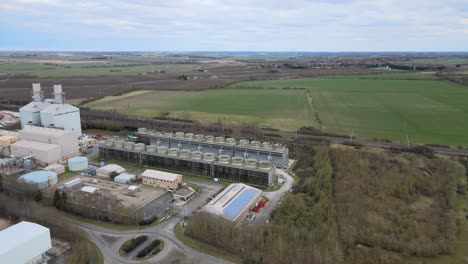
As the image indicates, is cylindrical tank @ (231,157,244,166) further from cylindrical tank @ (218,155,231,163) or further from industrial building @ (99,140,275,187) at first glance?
cylindrical tank @ (218,155,231,163)

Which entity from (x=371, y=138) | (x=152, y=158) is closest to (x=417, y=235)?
(x=371, y=138)

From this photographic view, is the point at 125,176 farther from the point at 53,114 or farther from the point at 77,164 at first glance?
the point at 53,114

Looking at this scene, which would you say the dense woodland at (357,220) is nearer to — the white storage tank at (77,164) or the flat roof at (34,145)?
the white storage tank at (77,164)

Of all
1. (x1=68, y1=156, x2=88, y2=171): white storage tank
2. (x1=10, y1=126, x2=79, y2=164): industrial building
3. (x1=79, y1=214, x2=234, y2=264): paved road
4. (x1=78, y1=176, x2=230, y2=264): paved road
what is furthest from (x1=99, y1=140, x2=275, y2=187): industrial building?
(x1=79, y1=214, x2=234, y2=264): paved road

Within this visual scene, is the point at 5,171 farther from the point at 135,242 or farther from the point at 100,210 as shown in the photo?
the point at 135,242

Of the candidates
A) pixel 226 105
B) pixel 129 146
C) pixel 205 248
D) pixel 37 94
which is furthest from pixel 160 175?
pixel 226 105

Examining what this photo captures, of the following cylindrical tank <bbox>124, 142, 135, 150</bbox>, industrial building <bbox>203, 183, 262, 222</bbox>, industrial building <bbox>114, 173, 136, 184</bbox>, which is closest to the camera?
industrial building <bbox>203, 183, 262, 222</bbox>

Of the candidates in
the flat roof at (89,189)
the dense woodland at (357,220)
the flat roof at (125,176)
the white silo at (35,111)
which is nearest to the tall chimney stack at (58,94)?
the white silo at (35,111)
